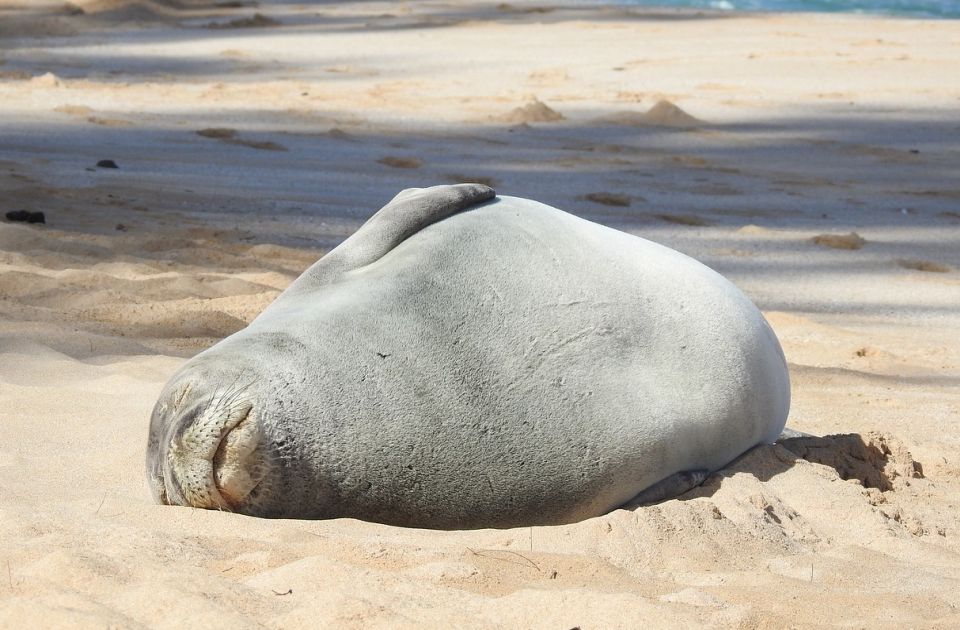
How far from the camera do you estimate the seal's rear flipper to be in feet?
9.29

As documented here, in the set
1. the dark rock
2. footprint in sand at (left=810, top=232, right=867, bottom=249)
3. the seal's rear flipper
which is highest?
the seal's rear flipper

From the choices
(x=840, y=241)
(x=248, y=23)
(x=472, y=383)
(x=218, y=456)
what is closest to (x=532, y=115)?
(x=840, y=241)

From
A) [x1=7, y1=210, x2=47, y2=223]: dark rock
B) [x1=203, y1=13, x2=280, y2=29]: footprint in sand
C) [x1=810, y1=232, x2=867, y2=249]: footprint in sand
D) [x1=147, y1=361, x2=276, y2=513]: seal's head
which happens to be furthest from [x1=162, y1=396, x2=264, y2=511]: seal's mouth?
[x1=203, y1=13, x2=280, y2=29]: footprint in sand

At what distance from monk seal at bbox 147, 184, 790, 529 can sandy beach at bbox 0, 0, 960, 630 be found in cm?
8

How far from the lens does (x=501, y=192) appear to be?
7020mm

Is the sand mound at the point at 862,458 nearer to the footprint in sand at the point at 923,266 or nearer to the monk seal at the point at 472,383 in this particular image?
the monk seal at the point at 472,383

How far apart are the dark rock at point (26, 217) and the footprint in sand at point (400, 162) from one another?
257 centimetres

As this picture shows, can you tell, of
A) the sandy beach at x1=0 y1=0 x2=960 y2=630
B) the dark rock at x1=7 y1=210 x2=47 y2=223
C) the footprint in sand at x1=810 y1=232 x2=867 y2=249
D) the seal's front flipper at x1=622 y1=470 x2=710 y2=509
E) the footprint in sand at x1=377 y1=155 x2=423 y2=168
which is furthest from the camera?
the footprint in sand at x1=377 y1=155 x2=423 y2=168

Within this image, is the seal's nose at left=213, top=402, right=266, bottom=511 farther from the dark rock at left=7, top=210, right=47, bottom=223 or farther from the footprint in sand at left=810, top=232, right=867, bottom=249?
the footprint in sand at left=810, top=232, right=867, bottom=249

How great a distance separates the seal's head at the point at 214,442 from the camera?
225 centimetres

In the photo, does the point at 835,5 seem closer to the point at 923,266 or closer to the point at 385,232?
the point at 923,266

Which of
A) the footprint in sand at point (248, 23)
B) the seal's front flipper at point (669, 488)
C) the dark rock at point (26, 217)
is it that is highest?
the seal's front flipper at point (669, 488)

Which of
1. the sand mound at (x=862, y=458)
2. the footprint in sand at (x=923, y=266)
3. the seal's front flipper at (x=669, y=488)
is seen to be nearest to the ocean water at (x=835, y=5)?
the footprint in sand at (x=923, y=266)

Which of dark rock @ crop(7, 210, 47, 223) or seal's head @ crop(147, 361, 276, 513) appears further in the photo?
dark rock @ crop(7, 210, 47, 223)
